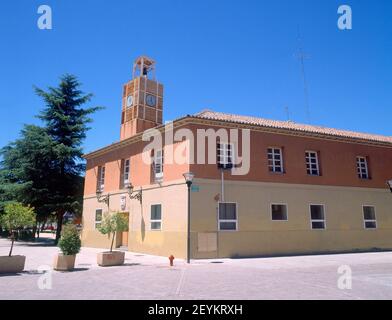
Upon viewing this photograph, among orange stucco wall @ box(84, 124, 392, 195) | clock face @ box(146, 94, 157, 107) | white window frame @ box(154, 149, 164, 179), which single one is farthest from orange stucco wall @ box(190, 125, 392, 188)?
clock face @ box(146, 94, 157, 107)

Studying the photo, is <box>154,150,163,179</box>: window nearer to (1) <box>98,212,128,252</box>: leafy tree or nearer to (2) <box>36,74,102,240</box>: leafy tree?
(1) <box>98,212,128,252</box>: leafy tree

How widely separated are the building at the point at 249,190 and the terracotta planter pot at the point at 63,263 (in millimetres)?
5732

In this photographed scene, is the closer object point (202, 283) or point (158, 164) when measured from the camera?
point (202, 283)

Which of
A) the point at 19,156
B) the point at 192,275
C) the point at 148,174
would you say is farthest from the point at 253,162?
the point at 19,156

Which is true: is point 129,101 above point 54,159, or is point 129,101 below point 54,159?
above

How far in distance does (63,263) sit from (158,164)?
8.72 m

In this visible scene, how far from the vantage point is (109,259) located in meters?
13.4

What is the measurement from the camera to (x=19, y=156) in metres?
29.3

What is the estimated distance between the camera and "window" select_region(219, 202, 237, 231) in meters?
16.8

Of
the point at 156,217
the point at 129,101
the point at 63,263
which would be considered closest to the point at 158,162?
the point at 156,217

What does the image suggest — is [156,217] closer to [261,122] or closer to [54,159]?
[261,122]
